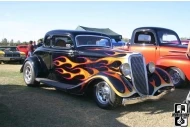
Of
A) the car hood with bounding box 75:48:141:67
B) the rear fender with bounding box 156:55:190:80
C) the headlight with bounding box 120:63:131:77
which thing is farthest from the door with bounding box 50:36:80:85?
the rear fender with bounding box 156:55:190:80

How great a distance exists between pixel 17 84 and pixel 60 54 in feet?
7.67

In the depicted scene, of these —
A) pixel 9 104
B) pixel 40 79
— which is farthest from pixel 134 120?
pixel 40 79

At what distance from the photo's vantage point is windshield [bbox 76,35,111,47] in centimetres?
739

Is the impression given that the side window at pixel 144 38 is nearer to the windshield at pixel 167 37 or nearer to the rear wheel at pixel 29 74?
the windshield at pixel 167 37

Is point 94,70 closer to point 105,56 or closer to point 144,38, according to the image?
point 105,56

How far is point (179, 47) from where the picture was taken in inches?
355

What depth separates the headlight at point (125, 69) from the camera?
236 inches

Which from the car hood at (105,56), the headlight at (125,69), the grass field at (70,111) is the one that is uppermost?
the car hood at (105,56)

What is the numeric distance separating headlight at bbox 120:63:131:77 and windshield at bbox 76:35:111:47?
68.1 inches

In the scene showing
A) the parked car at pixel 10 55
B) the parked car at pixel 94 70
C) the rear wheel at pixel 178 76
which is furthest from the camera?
the parked car at pixel 10 55

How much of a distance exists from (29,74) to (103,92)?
3.55 m

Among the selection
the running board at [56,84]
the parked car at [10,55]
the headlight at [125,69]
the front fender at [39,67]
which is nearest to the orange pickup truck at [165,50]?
the headlight at [125,69]

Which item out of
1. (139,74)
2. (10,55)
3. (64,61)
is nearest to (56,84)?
(64,61)

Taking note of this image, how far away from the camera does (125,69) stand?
19.7 ft
